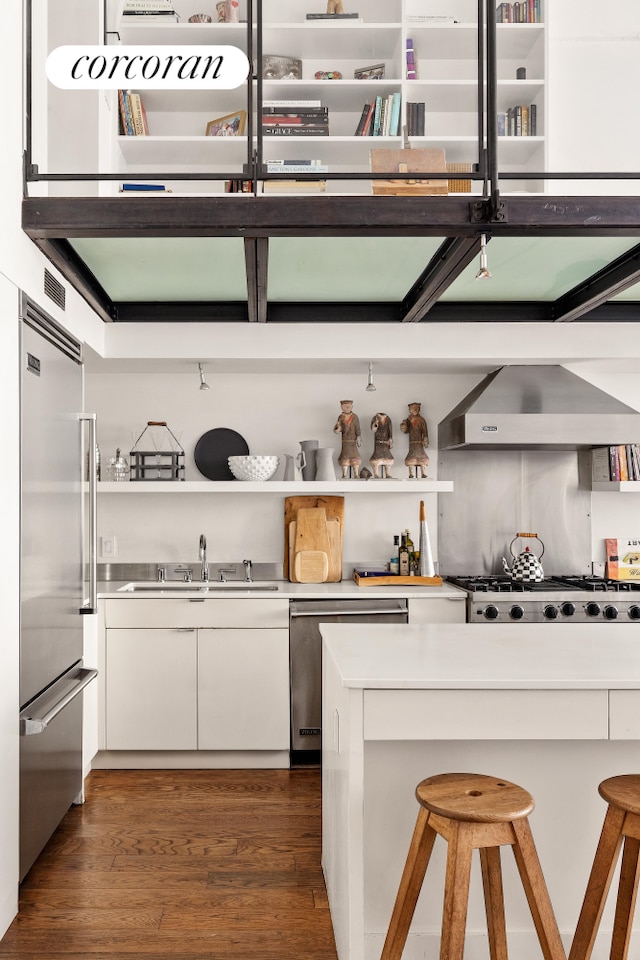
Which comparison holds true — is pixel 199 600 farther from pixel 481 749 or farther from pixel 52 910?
pixel 481 749

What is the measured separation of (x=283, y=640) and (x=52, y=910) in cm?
178

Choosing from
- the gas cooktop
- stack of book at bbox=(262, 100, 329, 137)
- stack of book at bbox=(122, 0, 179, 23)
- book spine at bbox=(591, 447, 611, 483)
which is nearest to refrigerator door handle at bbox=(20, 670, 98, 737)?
the gas cooktop

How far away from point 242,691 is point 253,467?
1.28 metres

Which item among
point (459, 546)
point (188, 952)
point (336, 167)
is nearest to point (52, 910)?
point (188, 952)

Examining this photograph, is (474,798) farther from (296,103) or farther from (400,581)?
(296,103)

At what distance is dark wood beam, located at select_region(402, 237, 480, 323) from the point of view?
10.2ft

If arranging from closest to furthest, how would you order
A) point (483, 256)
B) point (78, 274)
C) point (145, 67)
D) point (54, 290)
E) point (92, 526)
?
1. point (145, 67)
2. point (483, 256)
3. point (54, 290)
4. point (78, 274)
5. point (92, 526)

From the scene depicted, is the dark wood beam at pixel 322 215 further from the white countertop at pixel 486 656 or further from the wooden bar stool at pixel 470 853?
the wooden bar stool at pixel 470 853

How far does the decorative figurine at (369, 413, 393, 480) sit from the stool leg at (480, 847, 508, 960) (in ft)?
9.56

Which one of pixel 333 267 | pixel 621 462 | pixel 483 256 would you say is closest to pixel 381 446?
pixel 621 462

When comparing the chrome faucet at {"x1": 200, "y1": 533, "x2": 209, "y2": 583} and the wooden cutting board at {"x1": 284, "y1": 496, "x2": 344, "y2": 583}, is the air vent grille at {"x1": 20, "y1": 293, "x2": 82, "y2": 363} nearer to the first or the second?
the chrome faucet at {"x1": 200, "y1": 533, "x2": 209, "y2": 583}

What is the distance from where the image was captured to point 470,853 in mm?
1895

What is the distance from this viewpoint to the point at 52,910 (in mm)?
2729

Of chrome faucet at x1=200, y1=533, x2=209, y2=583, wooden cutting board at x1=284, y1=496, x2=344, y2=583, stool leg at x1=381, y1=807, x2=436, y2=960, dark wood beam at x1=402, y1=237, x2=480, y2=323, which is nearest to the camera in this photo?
stool leg at x1=381, y1=807, x2=436, y2=960
